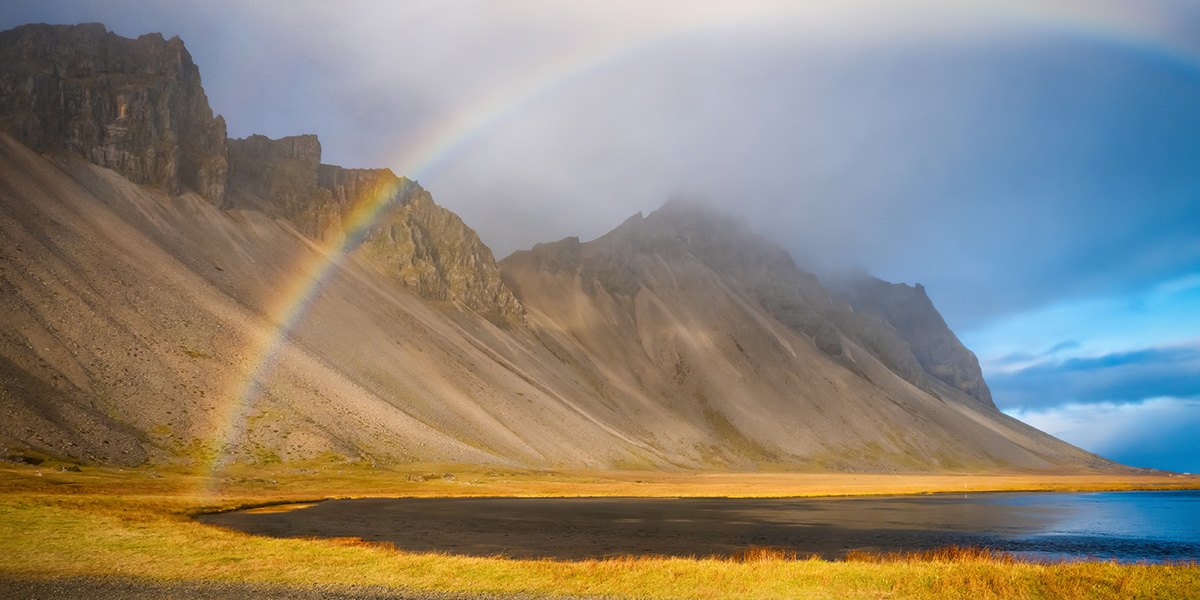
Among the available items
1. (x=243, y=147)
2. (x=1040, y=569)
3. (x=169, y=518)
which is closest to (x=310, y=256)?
(x=243, y=147)

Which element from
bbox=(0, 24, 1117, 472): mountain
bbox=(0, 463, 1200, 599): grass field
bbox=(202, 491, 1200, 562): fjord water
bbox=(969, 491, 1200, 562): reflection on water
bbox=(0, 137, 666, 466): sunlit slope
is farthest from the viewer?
bbox=(0, 24, 1117, 472): mountain

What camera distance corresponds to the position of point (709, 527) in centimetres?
5497

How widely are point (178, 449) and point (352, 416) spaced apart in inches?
1040

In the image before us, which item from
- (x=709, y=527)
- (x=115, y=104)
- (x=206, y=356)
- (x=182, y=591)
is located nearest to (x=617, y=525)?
(x=709, y=527)

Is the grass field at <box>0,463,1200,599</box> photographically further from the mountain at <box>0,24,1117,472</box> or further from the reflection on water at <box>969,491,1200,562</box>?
the mountain at <box>0,24,1117,472</box>

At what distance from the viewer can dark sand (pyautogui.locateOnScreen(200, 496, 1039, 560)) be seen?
136 ft

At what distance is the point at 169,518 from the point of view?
4219 centimetres

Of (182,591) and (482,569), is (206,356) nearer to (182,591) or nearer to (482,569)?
(182,591)

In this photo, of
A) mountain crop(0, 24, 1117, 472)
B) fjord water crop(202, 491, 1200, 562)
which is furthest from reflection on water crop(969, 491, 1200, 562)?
mountain crop(0, 24, 1117, 472)

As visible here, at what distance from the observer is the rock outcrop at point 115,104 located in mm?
148500

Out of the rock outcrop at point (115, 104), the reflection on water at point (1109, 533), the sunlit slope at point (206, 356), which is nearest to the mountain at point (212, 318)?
the sunlit slope at point (206, 356)

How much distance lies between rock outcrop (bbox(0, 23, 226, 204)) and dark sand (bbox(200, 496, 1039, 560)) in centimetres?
12800

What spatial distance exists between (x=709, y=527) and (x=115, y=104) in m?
174

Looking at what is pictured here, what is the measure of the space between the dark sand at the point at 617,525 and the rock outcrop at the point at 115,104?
128002mm
